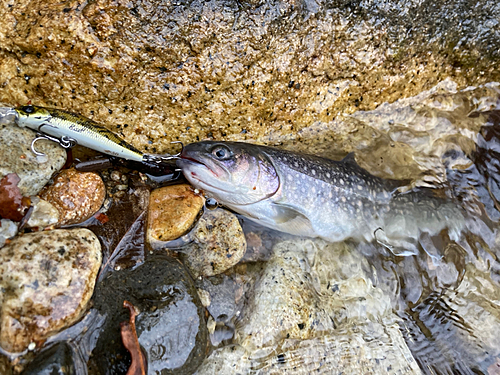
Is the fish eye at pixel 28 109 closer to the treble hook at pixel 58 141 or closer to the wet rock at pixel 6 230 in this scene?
the treble hook at pixel 58 141

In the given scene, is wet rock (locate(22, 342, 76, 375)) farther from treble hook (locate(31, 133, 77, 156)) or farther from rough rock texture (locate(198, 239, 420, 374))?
treble hook (locate(31, 133, 77, 156))

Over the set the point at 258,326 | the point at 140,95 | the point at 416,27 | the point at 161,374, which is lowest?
the point at 161,374

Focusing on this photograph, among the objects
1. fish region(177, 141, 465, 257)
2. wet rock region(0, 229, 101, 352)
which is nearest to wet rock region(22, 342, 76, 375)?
wet rock region(0, 229, 101, 352)

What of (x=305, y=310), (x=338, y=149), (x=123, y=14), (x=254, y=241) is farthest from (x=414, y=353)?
(x=123, y=14)

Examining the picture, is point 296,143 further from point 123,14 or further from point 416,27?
point 123,14

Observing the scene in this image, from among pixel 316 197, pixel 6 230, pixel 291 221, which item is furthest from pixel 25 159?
pixel 316 197

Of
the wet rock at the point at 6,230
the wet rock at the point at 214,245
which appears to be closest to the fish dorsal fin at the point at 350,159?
the wet rock at the point at 214,245
